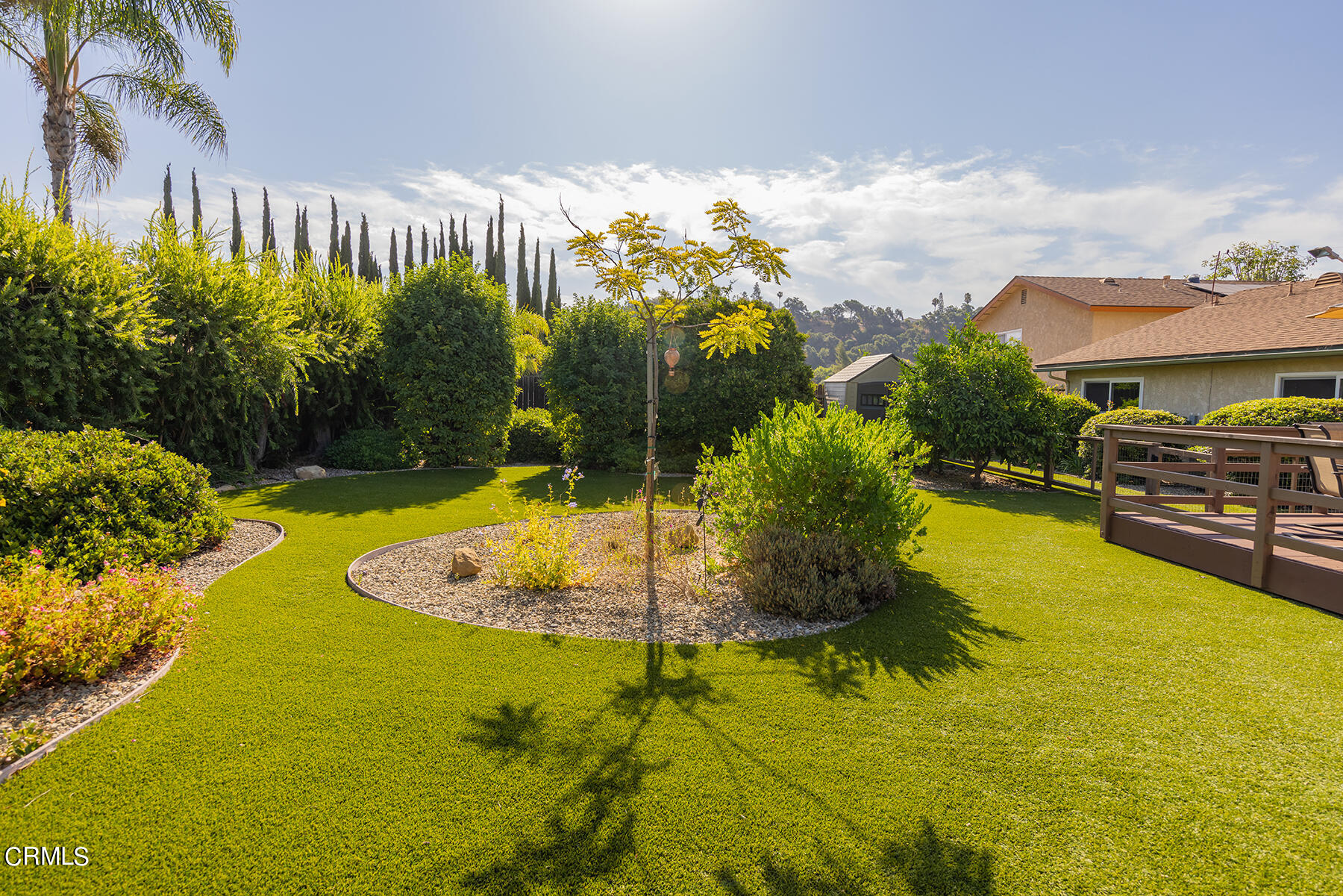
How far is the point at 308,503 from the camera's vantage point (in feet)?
29.9

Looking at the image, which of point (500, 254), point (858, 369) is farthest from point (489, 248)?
point (858, 369)

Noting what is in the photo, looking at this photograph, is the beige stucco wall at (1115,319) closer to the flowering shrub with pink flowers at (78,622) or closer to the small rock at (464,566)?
the small rock at (464,566)

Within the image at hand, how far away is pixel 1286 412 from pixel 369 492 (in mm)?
16239

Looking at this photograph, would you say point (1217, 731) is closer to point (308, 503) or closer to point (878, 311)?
point (308, 503)

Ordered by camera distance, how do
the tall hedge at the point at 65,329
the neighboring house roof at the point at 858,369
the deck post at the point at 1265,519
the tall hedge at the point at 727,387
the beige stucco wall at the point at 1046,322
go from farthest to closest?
the neighboring house roof at the point at 858,369, the beige stucco wall at the point at 1046,322, the tall hedge at the point at 727,387, the tall hedge at the point at 65,329, the deck post at the point at 1265,519

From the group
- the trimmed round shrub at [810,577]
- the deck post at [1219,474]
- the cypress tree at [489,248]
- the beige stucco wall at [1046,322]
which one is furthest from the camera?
the cypress tree at [489,248]

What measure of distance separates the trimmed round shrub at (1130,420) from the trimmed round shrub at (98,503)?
604 inches

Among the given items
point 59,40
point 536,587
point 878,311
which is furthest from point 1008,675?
point 878,311

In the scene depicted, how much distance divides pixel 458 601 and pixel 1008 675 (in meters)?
4.31

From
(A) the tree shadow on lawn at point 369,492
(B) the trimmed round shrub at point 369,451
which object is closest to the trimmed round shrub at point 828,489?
(A) the tree shadow on lawn at point 369,492

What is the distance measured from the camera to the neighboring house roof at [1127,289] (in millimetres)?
20781

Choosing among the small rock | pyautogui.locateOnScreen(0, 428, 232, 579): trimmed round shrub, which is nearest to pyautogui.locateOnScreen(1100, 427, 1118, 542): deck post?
the small rock

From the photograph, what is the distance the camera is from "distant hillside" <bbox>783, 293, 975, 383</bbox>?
315ft

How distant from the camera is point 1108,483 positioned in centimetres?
766
